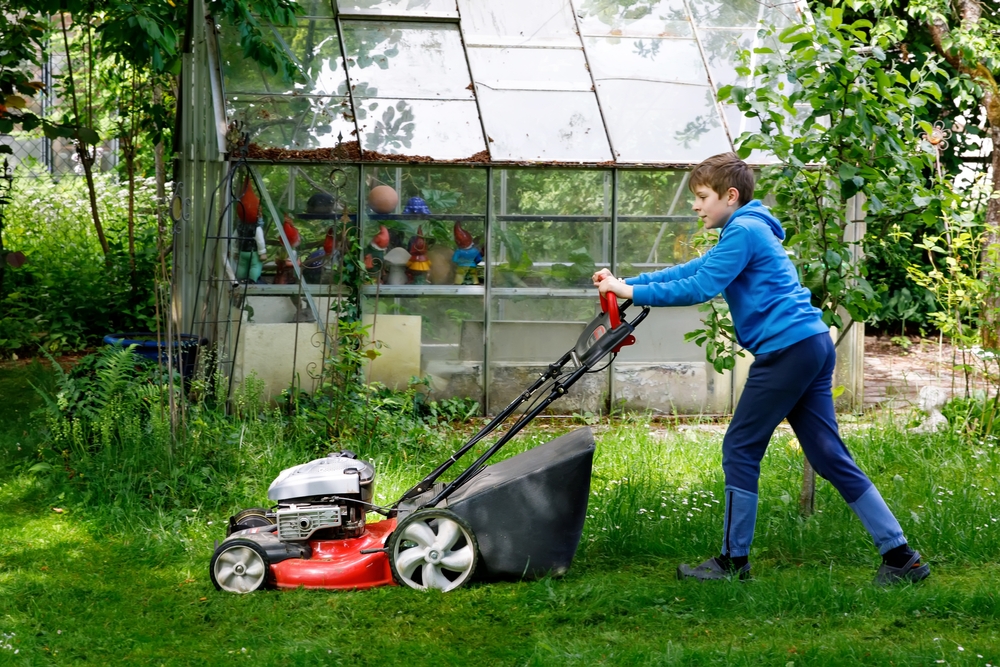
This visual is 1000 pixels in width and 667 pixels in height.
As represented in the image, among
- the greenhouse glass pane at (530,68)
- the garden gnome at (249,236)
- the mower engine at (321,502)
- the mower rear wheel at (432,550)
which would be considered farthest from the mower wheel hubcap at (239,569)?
the greenhouse glass pane at (530,68)

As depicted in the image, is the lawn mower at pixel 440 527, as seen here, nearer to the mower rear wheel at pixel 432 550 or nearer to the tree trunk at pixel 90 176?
the mower rear wheel at pixel 432 550

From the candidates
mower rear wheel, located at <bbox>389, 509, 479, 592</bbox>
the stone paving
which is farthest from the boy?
the stone paving

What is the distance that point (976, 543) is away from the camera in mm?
4648

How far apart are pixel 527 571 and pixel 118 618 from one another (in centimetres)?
153

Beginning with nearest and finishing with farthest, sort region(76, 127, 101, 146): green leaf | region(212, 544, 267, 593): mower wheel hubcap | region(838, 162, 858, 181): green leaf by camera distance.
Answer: region(212, 544, 267, 593): mower wheel hubcap < region(838, 162, 858, 181): green leaf < region(76, 127, 101, 146): green leaf

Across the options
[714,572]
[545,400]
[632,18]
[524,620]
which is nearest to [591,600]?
[524,620]

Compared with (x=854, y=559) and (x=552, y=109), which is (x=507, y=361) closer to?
(x=552, y=109)

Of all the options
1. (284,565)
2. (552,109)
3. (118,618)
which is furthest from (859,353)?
(118,618)

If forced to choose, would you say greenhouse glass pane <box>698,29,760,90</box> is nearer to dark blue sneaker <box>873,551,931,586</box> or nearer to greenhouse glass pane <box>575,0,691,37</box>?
greenhouse glass pane <box>575,0,691,37</box>

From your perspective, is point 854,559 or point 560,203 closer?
point 854,559

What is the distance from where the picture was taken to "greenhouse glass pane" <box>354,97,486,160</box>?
7652 mm

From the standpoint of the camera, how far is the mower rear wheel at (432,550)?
4.19 metres

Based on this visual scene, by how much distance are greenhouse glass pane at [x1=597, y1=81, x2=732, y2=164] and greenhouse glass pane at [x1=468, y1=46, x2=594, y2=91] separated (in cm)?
23

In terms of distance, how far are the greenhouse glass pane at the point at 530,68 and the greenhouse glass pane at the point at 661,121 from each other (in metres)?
0.23
